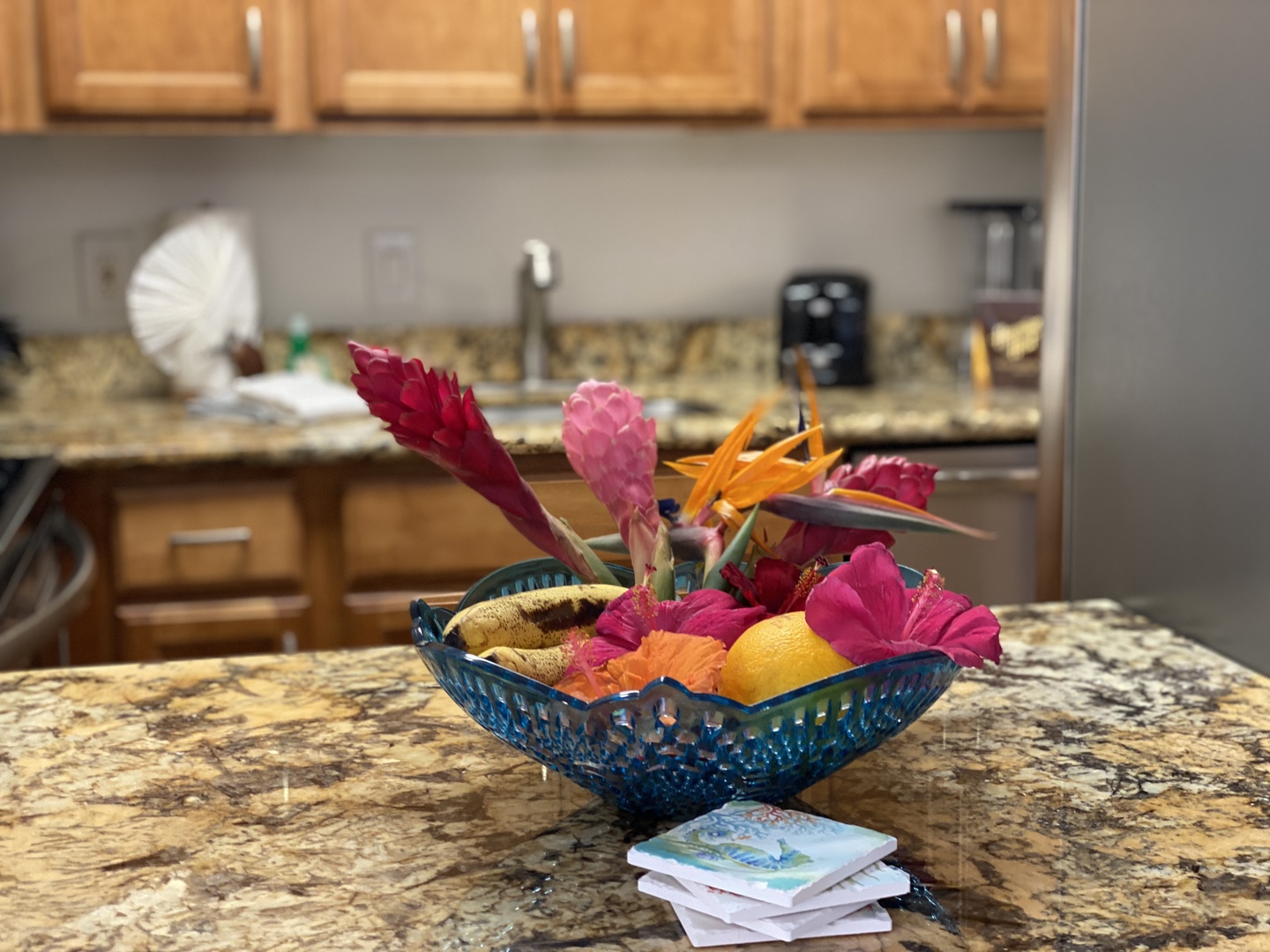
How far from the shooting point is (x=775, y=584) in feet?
2.27

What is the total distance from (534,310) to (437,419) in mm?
2112

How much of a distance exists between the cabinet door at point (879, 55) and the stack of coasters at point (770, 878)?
213 cm

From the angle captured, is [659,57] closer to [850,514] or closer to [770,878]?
[850,514]

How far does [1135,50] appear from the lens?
3.80 feet

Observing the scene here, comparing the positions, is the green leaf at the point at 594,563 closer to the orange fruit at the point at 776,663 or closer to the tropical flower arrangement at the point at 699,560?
the tropical flower arrangement at the point at 699,560

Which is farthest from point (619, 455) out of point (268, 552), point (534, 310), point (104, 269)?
point (104, 269)

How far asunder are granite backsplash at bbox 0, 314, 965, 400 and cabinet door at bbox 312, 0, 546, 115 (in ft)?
1.68

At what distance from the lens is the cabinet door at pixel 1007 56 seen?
257 centimetres

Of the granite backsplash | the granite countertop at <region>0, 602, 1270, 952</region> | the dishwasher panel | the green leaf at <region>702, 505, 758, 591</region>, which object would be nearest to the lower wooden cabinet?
the granite backsplash

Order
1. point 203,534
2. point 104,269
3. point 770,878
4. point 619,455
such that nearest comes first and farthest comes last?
point 770,878 → point 619,455 → point 203,534 → point 104,269

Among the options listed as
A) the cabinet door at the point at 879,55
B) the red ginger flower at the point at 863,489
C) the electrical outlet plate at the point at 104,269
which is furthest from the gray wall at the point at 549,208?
the red ginger flower at the point at 863,489

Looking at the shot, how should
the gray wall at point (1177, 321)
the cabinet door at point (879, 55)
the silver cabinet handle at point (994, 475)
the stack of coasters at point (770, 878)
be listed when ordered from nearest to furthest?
the stack of coasters at point (770, 878) → the gray wall at point (1177, 321) → the silver cabinet handle at point (994, 475) → the cabinet door at point (879, 55)

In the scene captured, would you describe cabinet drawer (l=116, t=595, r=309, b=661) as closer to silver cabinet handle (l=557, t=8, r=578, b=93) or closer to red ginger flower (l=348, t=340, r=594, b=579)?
silver cabinet handle (l=557, t=8, r=578, b=93)

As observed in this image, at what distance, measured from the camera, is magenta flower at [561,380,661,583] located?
0.67m
